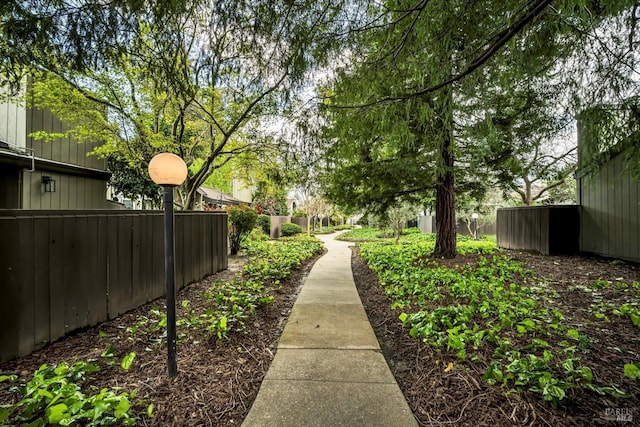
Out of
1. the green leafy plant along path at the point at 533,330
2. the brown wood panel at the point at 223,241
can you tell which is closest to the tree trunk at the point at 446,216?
the green leafy plant along path at the point at 533,330

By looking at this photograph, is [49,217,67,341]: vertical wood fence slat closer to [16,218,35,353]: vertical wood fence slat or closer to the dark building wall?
[16,218,35,353]: vertical wood fence slat

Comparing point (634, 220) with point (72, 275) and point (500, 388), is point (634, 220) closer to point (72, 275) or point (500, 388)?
point (500, 388)

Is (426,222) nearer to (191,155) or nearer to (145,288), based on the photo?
(191,155)

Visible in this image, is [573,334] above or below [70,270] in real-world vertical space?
below

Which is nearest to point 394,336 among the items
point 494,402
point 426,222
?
point 494,402

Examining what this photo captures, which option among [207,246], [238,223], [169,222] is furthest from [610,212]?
[238,223]

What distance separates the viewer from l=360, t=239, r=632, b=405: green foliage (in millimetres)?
1748

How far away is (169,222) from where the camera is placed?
2146 mm

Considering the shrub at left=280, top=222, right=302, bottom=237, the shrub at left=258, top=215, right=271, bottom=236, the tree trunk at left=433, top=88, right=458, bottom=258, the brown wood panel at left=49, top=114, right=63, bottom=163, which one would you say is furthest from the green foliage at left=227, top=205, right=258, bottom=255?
the shrub at left=280, top=222, right=302, bottom=237

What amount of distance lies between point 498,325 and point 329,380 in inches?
60.9

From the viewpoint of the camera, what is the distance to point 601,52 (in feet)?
9.03

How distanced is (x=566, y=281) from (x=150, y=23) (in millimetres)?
5637

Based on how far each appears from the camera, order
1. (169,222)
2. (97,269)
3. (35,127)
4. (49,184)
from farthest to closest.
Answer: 1. (49,184)
2. (35,127)
3. (97,269)
4. (169,222)

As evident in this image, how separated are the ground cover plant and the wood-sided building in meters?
4.56
